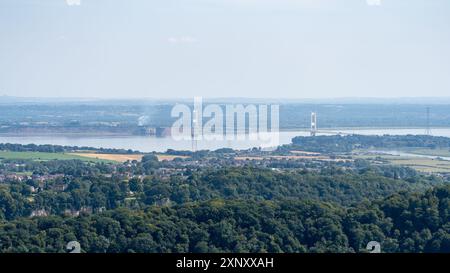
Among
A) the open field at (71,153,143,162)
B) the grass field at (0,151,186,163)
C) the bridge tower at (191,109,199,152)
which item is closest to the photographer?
the bridge tower at (191,109,199,152)

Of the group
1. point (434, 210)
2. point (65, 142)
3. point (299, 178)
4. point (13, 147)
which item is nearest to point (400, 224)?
point (434, 210)

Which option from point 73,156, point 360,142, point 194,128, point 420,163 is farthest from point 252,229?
point 360,142

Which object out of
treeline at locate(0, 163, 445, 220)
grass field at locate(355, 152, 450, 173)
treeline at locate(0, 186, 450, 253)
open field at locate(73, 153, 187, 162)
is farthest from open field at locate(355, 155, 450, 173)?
treeline at locate(0, 186, 450, 253)

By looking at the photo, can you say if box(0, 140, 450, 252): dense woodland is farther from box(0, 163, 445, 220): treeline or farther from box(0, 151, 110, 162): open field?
box(0, 151, 110, 162): open field

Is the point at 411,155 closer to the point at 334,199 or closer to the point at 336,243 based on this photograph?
the point at 334,199
